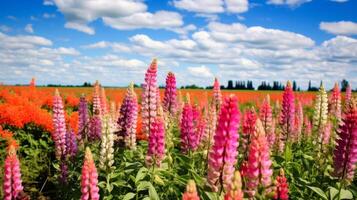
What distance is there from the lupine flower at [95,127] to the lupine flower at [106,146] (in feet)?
4.10

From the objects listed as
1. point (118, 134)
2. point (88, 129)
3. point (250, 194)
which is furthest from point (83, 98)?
point (250, 194)

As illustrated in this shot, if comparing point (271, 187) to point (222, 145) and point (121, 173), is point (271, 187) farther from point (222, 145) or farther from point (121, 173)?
point (121, 173)

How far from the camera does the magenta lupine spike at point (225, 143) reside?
316 cm

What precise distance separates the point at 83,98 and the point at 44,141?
206cm

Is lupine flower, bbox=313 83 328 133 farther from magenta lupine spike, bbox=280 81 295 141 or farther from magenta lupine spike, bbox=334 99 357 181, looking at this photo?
magenta lupine spike, bbox=334 99 357 181

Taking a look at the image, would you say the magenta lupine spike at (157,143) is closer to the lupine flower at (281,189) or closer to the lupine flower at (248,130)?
the lupine flower at (248,130)

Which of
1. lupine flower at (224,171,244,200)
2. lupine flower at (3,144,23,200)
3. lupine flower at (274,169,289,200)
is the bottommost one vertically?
lupine flower at (3,144,23,200)

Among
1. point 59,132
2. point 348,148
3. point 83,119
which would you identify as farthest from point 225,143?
point 83,119

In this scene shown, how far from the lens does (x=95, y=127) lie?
19.9 feet

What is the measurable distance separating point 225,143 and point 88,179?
124 cm

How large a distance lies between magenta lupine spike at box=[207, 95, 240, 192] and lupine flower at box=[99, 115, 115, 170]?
68.2 inches

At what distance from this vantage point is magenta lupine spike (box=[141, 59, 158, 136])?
16.7 ft

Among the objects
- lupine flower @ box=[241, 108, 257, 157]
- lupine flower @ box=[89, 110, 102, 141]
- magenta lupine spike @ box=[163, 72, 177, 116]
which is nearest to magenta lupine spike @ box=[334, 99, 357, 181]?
lupine flower @ box=[241, 108, 257, 157]

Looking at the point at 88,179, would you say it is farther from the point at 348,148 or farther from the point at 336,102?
the point at 336,102
